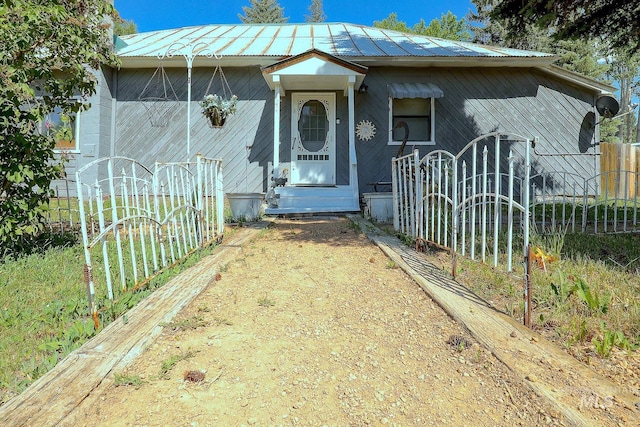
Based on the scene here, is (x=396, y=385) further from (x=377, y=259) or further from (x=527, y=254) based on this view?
(x=377, y=259)

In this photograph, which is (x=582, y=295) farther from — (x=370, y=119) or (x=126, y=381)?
(x=370, y=119)

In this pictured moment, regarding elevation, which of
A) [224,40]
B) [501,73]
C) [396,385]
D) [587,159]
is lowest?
[396,385]

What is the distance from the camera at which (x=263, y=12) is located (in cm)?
4228

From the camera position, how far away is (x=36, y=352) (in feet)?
7.00

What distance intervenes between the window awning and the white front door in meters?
1.49

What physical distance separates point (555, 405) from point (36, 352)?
254 cm

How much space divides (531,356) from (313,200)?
648 cm

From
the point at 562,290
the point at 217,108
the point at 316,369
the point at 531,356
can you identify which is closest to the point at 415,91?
the point at 217,108

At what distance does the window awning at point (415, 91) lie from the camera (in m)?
9.14

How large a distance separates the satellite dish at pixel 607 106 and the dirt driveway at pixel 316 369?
9476mm

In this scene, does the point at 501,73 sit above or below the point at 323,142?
above

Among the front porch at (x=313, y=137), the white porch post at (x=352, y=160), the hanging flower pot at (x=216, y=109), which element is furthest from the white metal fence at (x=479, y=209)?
the hanging flower pot at (x=216, y=109)

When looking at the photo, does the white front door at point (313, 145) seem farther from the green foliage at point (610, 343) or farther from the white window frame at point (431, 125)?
the green foliage at point (610, 343)

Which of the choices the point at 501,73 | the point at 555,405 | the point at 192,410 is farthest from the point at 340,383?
the point at 501,73
